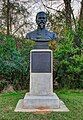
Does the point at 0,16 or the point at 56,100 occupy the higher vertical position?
the point at 0,16

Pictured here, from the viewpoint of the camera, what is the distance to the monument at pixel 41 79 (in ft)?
24.9

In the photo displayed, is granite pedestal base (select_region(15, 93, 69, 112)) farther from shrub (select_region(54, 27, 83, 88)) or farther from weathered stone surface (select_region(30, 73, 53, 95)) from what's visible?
shrub (select_region(54, 27, 83, 88))

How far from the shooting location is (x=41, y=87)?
7.81m

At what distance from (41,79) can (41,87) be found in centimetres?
20

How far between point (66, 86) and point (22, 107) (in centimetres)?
489

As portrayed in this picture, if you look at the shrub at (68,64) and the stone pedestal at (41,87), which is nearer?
the stone pedestal at (41,87)

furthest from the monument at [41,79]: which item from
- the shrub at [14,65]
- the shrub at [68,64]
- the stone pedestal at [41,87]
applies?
the shrub at [68,64]

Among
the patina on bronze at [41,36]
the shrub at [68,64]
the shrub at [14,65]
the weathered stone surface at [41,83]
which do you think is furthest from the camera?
the shrub at [68,64]

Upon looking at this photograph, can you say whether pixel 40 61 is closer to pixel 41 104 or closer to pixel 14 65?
pixel 41 104

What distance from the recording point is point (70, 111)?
730cm

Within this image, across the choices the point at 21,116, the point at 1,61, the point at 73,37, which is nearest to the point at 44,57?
the point at 21,116

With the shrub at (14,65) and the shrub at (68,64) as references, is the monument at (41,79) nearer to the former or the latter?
the shrub at (14,65)

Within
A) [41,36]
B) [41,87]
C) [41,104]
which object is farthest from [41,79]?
[41,36]

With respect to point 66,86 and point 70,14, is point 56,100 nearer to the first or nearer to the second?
point 66,86
